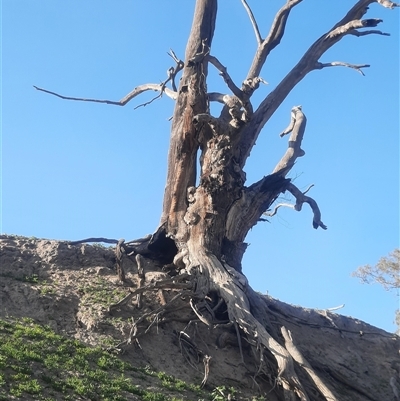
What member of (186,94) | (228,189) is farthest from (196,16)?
(228,189)

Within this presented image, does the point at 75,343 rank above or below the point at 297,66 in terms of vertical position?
below

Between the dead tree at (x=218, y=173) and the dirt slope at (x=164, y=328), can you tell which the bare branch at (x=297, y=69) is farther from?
the dirt slope at (x=164, y=328)

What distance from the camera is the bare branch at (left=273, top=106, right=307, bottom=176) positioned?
46.8 ft

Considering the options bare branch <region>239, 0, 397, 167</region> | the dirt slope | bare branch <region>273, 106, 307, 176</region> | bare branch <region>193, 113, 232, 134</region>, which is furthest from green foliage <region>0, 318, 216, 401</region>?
bare branch <region>273, 106, 307, 176</region>

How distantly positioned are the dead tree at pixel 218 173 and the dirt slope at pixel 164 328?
20.1 inches

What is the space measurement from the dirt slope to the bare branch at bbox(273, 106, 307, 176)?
283 centimetres

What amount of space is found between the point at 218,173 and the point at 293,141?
2.70 metres

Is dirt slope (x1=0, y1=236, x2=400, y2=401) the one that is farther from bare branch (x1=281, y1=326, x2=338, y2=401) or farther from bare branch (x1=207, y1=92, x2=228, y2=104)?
bare branch (x1=207, y1=92, x2=228, y2=104)

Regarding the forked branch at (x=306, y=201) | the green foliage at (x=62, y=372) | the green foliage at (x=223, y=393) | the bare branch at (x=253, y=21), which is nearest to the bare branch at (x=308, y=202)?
the forked branch at (x=306, y=201)

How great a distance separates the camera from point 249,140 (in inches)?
539

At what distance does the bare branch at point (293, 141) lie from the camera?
14269 mm

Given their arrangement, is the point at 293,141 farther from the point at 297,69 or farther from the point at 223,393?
the point at 223,393

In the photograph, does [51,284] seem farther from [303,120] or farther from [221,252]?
[303,120]

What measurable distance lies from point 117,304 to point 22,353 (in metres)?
2.63
